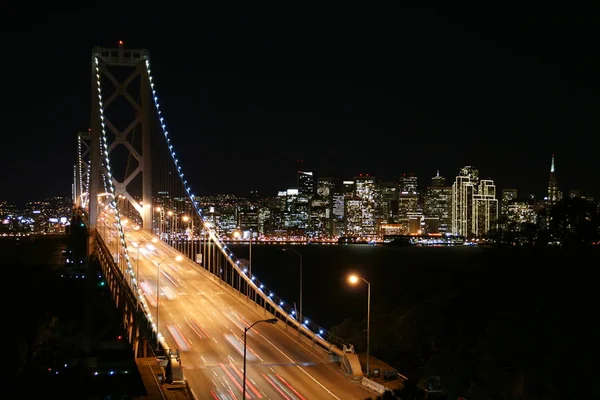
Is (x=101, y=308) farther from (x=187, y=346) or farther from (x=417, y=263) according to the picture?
(x=417, y=263)

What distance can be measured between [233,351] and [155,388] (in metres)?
5.29

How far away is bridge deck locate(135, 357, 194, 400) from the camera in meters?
20.4

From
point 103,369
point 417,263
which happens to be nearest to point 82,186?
point 417,263

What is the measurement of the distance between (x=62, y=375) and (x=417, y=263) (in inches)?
3812

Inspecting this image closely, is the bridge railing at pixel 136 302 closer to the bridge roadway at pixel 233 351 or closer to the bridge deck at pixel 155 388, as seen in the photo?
the bridge roadway at pixel 233 351

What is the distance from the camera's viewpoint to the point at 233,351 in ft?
86.1

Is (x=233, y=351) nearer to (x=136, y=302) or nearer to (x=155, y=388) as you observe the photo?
(x=155, y=388)

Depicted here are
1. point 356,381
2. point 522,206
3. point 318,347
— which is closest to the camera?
point 356,381

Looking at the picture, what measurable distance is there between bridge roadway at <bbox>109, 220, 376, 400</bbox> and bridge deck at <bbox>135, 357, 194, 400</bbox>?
41 centimetres

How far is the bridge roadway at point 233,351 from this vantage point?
69.7 ft

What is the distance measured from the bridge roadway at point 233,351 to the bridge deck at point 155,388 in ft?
1.36

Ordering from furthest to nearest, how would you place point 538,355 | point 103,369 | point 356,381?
point 103,369 → point 538,355 → point 356,381

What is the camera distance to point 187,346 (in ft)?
88.3

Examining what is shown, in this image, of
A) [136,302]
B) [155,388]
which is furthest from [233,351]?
[136,302]
